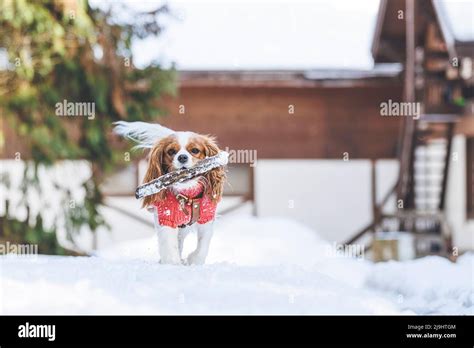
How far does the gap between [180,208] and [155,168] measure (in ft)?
0.40

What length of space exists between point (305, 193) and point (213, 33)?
2309 millimetres

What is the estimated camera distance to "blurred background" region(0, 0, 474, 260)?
584 cm

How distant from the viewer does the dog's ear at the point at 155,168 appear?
2043 mm

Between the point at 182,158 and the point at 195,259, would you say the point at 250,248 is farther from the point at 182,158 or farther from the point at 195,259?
the point at 182,158

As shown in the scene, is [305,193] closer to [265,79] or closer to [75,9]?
[265,79]

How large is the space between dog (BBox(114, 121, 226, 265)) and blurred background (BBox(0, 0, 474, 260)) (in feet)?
12.0

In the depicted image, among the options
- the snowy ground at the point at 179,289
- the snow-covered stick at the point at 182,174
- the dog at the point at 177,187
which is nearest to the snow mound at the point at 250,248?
the snowy ground at the point at 179,289

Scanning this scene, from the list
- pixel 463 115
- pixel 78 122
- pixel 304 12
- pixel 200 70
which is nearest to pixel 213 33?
pixel 304 12

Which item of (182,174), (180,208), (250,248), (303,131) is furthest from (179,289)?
(303,131)

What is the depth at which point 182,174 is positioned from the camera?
79.0 inches

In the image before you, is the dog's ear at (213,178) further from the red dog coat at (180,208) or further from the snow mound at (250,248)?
the snow mound at (250,248)

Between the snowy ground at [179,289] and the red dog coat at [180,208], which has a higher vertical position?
the red dog coat at [180,208]

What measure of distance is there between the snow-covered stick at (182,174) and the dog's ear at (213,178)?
1.2 inches

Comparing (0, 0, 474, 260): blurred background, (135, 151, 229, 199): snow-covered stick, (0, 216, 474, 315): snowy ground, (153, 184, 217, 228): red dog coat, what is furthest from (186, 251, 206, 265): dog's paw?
(0, 0, 474, 260): blurred background
